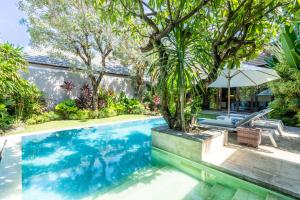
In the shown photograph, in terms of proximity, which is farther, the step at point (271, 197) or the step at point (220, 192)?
the step at point (220, 192)

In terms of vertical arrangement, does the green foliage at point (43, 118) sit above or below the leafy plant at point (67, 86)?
below

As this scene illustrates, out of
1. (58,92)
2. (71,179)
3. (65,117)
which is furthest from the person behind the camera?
(58,92)

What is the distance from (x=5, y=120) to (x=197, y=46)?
1133 centimetres

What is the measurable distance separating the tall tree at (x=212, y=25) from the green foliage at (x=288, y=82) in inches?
161

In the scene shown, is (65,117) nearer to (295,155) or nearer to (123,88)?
(123,88)

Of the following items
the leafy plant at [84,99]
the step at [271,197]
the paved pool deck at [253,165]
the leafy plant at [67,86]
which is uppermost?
the leafy plant at [67,86]

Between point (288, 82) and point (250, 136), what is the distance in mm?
6416

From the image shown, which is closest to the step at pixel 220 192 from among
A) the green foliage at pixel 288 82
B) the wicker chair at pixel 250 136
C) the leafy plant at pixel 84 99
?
the wicker chair at pixel 250 136

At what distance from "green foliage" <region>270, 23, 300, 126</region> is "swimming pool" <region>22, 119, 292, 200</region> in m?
8.73

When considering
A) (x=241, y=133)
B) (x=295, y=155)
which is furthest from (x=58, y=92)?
(x=295, y=155)

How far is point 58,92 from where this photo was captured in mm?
15164

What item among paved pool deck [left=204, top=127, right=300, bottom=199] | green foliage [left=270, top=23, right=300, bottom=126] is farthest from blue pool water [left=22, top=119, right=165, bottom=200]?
green foliage [left=270, top=23, right=300, bottom=126]

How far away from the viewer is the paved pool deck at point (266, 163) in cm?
430

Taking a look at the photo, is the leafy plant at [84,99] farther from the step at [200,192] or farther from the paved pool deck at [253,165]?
the step at [200,192]
